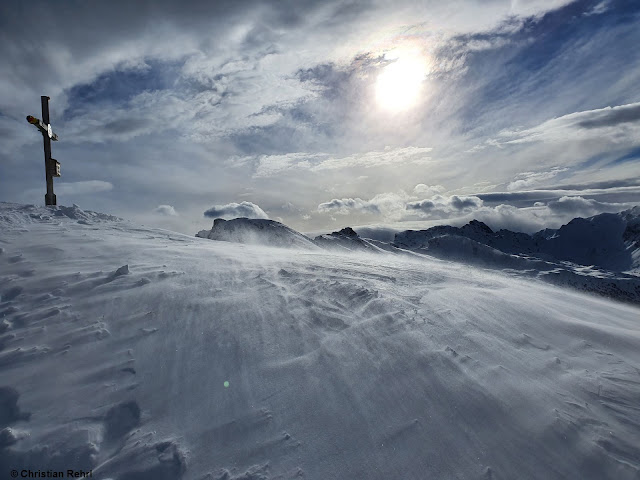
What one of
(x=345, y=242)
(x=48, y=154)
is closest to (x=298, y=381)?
(x=48, y=154)

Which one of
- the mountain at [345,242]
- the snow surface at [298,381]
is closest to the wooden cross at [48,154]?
the snow surface at [298,381]

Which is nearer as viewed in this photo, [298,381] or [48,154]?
[298,381]

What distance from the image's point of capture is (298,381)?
4191mm

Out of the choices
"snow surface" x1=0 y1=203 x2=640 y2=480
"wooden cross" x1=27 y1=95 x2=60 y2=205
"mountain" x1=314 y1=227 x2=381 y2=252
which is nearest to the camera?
"snow surface" x1=0 y1=203 x2=640 y2=480

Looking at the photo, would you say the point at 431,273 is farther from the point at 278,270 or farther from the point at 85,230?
the point at 85,230

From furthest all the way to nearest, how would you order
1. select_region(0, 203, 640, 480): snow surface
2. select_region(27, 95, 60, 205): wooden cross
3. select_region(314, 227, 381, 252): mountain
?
select_region(314, 227, 381, 252): mountain, select_region(27, 95, 60, 205): wooden cross, select_region(0, 203, 640, 480): snow surface

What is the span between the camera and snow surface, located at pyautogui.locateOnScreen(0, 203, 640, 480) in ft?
11.0

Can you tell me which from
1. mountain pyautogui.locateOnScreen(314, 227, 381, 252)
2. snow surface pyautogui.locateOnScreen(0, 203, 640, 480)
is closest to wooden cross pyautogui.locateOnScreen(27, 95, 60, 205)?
snow surface pyautogui.locateOnScreen(0, 203, 640, 480)

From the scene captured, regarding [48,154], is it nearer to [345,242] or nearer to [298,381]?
→ [298,381]

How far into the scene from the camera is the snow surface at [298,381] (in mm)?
3361

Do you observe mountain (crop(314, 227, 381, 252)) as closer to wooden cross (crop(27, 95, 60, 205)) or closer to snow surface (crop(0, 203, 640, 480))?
wooden cross (crop(27, 95, 60, 205))

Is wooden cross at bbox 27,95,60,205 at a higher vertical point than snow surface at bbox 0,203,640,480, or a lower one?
higher

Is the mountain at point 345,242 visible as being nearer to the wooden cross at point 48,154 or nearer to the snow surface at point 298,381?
the wooden cross at point 48,154

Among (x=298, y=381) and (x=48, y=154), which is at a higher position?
(x=48, y=154)
